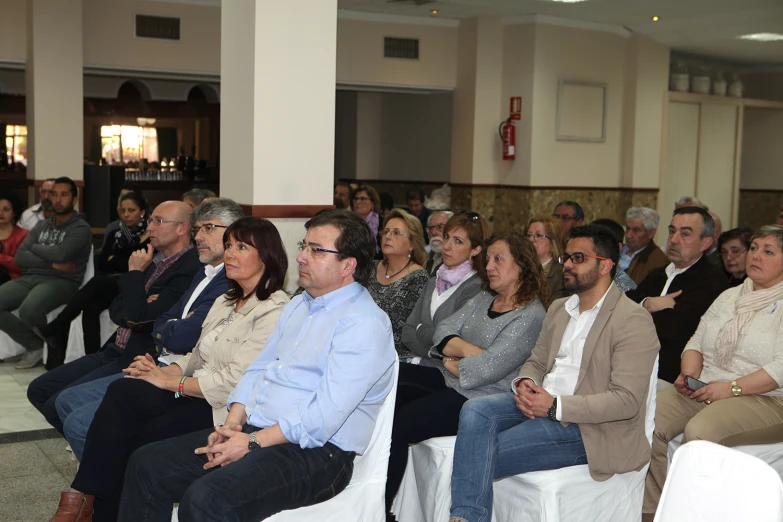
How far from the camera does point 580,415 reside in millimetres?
2826

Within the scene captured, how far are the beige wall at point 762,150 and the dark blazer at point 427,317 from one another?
399 inches

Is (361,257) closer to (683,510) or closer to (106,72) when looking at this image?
(683,510)

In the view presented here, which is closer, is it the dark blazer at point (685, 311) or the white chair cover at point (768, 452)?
the white chair cover at point (768, 452)

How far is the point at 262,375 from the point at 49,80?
657 cm

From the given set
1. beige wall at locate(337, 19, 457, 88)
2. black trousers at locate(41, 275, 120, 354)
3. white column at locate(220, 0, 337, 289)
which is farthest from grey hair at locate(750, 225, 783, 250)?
beige wall at locate(337, 19, 457, 88)

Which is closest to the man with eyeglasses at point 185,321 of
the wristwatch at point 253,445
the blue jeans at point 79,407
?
the blue jeans at point 79,407

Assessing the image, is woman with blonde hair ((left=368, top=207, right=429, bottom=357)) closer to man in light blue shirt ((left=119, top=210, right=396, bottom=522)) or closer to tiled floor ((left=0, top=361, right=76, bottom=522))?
man in light blue shirt ((left=119, top=210, right=396, bottom=522))

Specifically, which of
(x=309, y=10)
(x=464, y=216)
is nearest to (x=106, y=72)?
(x=309, y=10)

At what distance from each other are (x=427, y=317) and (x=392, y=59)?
6.70m

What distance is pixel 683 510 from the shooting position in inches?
72.1

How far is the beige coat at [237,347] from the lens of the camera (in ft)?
9.72

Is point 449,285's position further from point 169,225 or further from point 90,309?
point 90,309

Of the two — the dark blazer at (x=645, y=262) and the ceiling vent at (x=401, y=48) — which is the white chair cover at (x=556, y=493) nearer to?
the dark blazer at (x=645, y=262)

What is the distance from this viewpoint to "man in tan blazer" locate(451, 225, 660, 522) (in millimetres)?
2828
